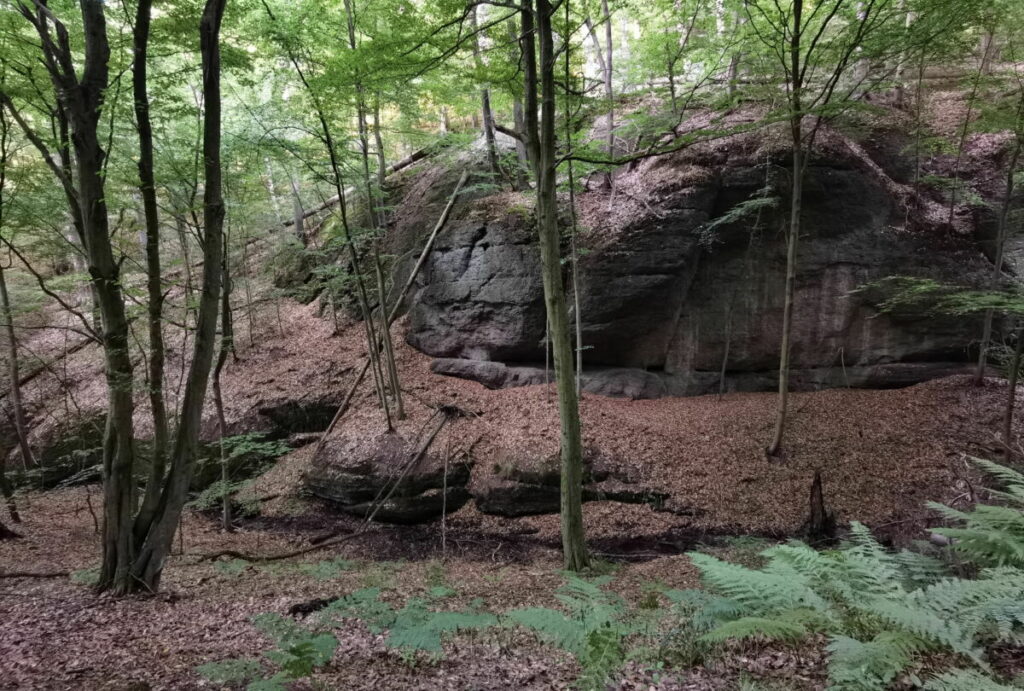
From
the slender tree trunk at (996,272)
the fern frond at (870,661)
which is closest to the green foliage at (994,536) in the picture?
the fern frond at (870,661)

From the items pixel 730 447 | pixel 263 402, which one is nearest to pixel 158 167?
pixel 263 402

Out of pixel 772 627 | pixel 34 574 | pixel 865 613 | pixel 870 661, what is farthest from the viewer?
pixel 34 574

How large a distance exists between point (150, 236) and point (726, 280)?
12075 mm

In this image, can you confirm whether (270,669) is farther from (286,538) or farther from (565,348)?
(286,538)

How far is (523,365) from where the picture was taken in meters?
13.8

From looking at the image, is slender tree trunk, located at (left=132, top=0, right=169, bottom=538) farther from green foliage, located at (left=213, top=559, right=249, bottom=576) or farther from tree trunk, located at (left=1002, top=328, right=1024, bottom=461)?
tree trunk, located at (left=1002, top=328, right=1024, bottom=461)

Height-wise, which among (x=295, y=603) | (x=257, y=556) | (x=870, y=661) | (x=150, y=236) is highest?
(x=150, y=236)

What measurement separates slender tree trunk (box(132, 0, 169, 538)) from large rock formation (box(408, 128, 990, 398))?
8.07 m

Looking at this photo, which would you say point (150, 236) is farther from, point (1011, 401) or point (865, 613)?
point (1011, 401)

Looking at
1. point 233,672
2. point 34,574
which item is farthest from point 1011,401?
point 34,574

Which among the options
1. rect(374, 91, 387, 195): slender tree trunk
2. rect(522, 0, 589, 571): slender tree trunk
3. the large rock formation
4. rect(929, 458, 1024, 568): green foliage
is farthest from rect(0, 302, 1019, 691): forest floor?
rect(374, 91, 387, 195): slender tree trunk

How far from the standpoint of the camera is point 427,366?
45.9 feet

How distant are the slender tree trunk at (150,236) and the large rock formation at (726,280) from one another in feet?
26.5

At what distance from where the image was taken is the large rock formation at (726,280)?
482 inches
